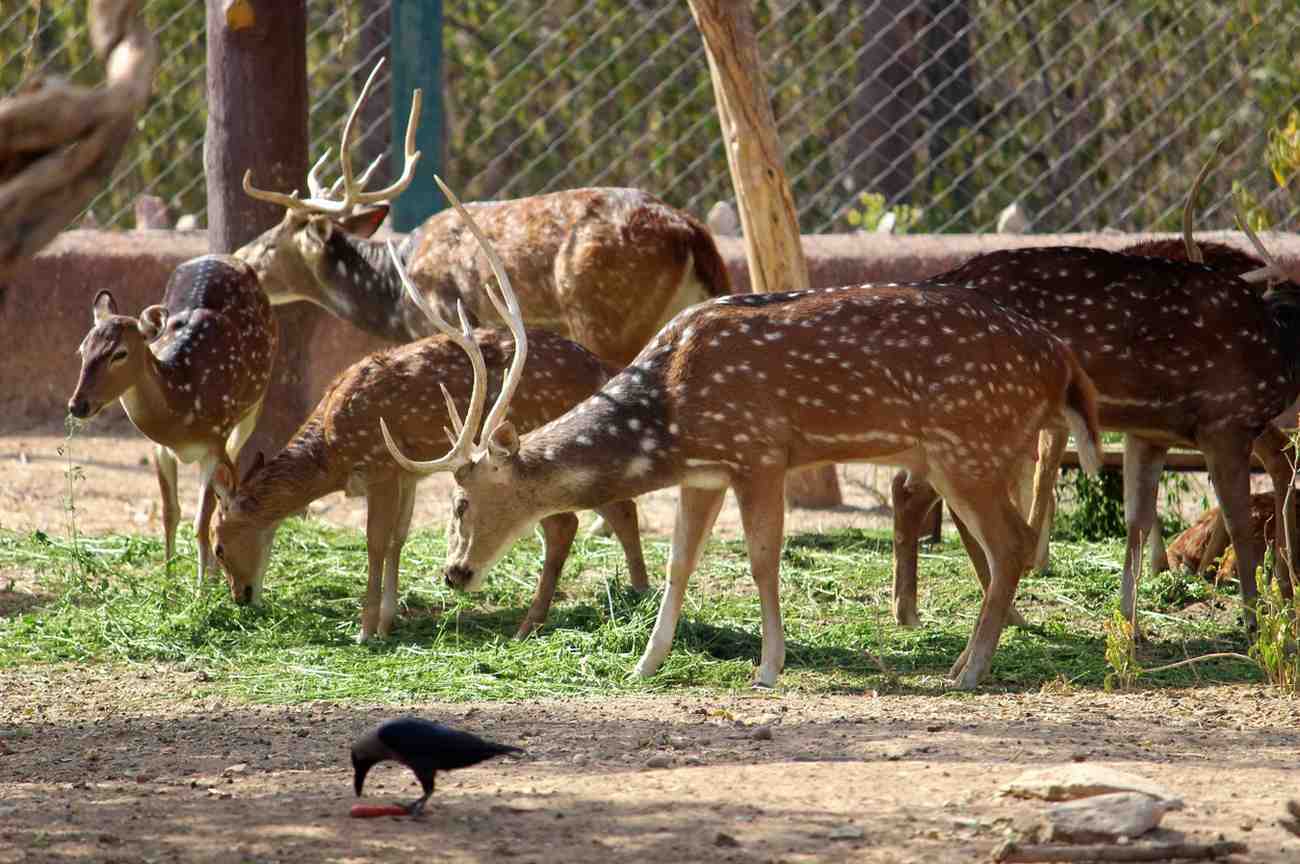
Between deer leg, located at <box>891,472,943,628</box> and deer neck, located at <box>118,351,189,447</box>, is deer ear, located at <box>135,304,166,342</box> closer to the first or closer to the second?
deer neck, located at <box>118,351,189,447</box>

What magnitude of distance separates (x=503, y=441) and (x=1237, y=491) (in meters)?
2.78

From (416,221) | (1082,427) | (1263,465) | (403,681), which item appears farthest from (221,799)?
(416,221)

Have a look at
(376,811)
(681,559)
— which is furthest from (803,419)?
(376,811)

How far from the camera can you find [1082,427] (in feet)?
22.9

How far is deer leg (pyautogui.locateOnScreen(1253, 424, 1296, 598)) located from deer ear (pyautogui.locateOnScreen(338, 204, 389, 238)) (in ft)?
15.1

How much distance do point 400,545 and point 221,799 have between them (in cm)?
299

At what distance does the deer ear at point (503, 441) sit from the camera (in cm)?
701

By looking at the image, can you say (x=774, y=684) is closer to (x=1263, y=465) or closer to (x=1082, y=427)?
(x=1082, y=427)

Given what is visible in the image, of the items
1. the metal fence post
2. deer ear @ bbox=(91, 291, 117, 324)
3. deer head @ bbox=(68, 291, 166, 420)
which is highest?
the metal fence post

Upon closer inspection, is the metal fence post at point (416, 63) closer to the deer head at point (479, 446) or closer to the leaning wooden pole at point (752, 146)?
the leaning wooden pole at point (752, 146)

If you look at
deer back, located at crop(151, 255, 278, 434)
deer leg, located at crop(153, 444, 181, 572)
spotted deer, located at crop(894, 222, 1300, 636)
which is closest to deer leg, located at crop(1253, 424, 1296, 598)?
spotted deer, located at crop(894, 222, 1300, 636)

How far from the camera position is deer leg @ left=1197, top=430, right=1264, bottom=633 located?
7.52 metres

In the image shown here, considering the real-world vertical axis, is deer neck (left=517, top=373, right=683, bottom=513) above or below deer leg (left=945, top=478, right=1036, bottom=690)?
above

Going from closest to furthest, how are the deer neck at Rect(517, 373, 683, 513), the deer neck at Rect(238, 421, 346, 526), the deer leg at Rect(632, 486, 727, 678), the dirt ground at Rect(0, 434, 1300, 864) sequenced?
the dirt ground at Rect(0, 434, 1300, 864) < the deer neck at Rect(517, 373, 683, 513) < the deer leg at Rect(632, 486, 727, 678) < the deer neck at Rect(238, 421, 346, 526)
